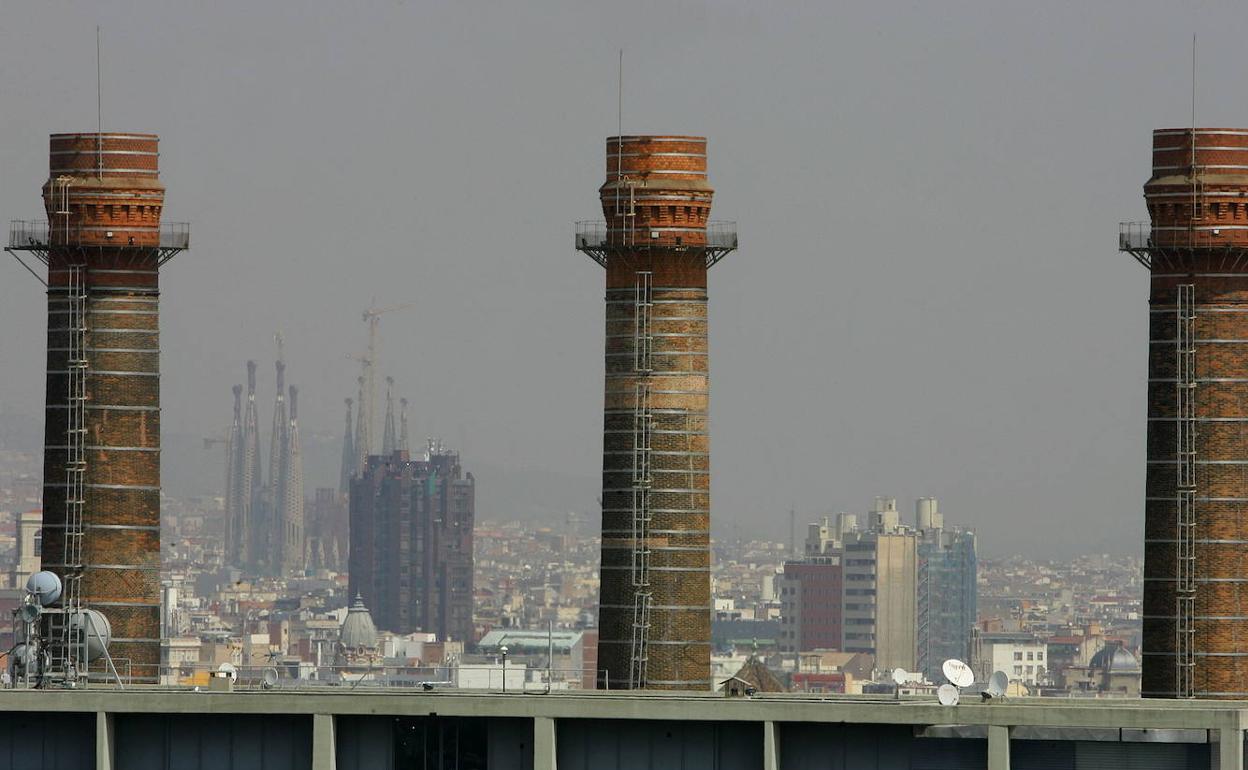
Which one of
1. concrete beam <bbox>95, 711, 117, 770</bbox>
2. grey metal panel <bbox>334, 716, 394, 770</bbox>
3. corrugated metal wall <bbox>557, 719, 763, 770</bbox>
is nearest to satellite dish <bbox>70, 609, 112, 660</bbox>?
concrete beam <bbox>95, 711, 117, 770</bbox>

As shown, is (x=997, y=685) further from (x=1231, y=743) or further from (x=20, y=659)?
(x=20, y=659)

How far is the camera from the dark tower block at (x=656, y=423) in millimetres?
92375

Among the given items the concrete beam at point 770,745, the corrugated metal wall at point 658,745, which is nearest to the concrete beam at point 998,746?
the concrete beam at point 770,745

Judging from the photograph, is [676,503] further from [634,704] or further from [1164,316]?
[634,704]

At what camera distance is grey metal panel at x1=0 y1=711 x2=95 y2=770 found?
199 feet

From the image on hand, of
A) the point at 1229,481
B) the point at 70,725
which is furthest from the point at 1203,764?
the point at 1229,481

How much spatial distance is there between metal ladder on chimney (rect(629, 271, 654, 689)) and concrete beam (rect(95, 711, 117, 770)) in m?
32.9

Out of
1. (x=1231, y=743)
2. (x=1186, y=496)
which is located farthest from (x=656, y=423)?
(x=1231, y=743)

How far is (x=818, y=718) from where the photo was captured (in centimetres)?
5731

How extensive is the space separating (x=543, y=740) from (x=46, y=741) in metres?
9.48

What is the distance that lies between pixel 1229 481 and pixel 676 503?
15419 millimetres

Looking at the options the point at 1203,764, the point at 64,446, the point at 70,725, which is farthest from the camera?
the point at 64,446

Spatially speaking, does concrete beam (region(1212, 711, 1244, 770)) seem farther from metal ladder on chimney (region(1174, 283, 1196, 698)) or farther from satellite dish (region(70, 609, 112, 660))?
metal ladder on chimney (region(1174, 283, 1196, 698))

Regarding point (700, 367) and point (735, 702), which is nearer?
point (735, 702)
